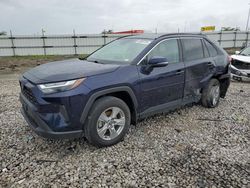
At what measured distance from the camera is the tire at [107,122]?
297 centimetres

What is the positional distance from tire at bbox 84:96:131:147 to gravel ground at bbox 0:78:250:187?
169 mm

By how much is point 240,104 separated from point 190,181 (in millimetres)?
3751

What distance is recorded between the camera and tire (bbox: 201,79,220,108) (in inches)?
189

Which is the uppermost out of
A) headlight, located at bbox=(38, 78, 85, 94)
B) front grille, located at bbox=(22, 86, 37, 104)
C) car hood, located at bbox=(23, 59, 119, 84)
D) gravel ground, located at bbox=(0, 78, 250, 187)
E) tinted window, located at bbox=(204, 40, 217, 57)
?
tinted window, located at bbox=(204, 40, 217, 57)

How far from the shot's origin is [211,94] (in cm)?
488

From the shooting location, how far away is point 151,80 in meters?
3.48

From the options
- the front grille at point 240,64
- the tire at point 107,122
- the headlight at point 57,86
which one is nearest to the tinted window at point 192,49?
the tire at point 107,122

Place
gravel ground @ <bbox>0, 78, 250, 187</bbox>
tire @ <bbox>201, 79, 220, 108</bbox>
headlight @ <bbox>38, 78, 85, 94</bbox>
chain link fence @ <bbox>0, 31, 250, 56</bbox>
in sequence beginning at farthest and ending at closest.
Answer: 1. chain link fence @ <bbox>0, 31, 250, 56</bbox>
2. tire @ <bbox>201, 79, 220, 108</bbox>
3. headlight @ <bbox>38, 78, 85, 94</bbox>
4. gravel ground @ <bbox>0, 78, 250, 187</bbox>

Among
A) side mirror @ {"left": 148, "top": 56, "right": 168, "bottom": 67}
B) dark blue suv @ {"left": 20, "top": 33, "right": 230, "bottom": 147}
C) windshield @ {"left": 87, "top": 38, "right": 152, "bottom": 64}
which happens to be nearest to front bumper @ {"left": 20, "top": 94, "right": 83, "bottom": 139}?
dark blue suv @ {"left": 20, "top": 33, "right": 230, "bottom": 147}

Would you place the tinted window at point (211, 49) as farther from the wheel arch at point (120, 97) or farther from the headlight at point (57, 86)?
the headlight at point (57, 86)

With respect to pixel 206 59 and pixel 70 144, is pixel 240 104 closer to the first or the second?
pixel 206 59

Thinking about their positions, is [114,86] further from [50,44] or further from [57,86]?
[50,44]

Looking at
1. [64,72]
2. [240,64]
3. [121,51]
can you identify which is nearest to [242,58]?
[240,64]

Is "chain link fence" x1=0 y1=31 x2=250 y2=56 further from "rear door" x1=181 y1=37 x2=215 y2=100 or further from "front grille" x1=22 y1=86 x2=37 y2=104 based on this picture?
"front grille" x1=22 y1=86 x2=37 y2=104
